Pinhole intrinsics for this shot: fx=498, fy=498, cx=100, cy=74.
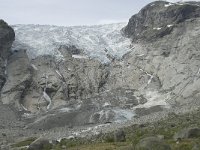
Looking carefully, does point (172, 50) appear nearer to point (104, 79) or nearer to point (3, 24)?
point (104, 79)

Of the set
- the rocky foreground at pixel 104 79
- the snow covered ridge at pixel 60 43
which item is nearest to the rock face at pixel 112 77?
the rocky foreground at pixel 104 79

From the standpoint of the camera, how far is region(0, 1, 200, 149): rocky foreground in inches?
5379

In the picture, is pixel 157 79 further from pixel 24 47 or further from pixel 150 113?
pixel 24 47

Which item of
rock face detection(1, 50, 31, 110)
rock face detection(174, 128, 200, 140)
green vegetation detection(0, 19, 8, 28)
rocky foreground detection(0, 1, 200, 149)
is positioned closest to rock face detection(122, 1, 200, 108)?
rocky foreground detection(0, 1, 200, 149)

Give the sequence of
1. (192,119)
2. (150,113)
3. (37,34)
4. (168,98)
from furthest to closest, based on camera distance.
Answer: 1. (37,34)
2. (168,98)
3. (150,113)
4. (192,119)

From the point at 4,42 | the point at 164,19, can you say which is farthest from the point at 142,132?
the point at 164,19

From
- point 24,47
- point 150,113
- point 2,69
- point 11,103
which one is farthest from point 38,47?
point 150,113

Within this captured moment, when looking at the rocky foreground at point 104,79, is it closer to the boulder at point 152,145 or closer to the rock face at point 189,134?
the rock face at point 189,134

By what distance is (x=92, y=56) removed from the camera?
18150 centimetres

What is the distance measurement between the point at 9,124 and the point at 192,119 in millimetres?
55858

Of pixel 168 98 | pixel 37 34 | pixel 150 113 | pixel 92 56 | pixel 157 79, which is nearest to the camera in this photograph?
pixel 150 113

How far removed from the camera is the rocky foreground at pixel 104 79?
137 m

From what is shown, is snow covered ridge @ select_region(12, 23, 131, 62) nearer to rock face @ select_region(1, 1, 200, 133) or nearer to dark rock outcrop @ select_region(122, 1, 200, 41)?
rock face @ select_region(1, 1, 200, 133)

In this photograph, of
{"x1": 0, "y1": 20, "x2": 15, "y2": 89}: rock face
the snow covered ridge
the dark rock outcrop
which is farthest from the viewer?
the dark rock outcrop
